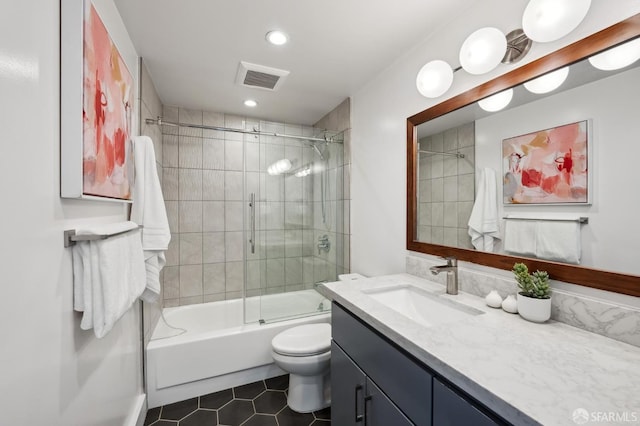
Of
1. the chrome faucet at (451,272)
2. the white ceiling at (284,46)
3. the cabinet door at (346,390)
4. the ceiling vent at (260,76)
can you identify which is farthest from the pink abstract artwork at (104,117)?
the chrome faucet at (451,272)

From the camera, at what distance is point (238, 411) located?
5.97 feet

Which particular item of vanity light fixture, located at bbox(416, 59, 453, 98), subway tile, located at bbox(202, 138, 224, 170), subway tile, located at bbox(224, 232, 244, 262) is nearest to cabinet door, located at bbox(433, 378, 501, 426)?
vanity light fixture, located at bbox(416, 59, 453, 98)

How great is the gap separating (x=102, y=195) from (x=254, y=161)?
Answer: 136 centimetres

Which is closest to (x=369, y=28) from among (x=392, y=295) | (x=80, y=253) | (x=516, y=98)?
(x=516, y=98)

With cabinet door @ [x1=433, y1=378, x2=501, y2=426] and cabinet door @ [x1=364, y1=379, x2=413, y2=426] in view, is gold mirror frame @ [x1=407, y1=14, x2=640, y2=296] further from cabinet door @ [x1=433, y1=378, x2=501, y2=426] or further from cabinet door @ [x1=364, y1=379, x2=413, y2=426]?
cabinet door @ [x1=364, y1=379, x2=413, y2=426]

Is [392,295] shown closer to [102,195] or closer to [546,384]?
[546,384]

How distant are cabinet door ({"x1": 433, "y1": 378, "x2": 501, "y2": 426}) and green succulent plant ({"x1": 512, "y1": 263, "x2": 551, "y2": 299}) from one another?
565 millimetres

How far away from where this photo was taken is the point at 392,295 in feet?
4.99

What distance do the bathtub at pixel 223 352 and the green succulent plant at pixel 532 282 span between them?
1602 millimetres

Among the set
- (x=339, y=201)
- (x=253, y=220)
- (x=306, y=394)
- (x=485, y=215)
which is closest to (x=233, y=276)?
(x=253, y=220)

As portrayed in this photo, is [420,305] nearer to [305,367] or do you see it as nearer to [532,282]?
[532,282]

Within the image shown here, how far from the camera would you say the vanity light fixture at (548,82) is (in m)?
1.04

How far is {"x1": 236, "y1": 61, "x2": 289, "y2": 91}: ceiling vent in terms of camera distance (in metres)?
1.97

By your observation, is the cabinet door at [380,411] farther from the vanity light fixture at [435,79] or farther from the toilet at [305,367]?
the vanity light fixture at [435,79]
